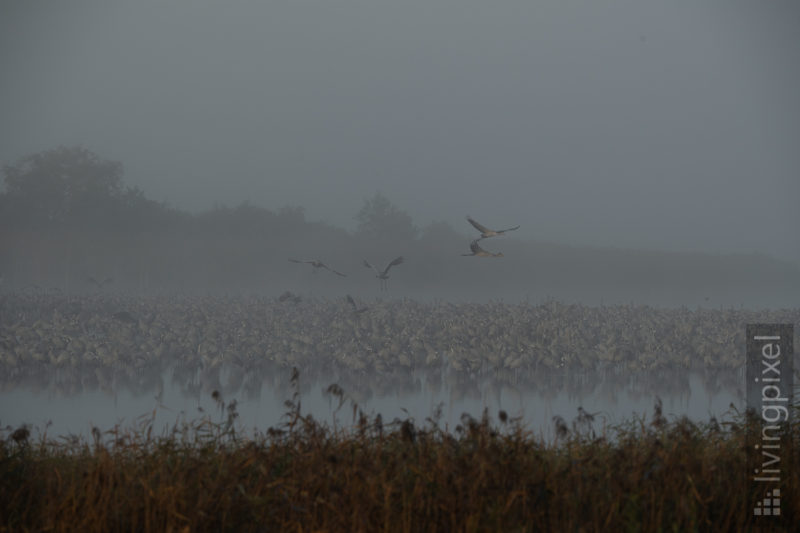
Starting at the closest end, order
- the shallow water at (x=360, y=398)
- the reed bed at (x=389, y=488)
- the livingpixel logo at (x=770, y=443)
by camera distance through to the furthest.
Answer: the reed bed at (x=389, y=488), the livingpixel logo at (x=770, y=443), the shallow water at (x=360, y=398)

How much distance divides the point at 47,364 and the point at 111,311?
23.8 feet

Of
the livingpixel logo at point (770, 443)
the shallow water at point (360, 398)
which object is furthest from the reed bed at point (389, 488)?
the shallow water at point (360, 398)

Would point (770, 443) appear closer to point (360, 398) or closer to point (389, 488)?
point (389, 488)

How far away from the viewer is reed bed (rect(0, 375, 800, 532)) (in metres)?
3.72

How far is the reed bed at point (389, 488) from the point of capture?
372 cm

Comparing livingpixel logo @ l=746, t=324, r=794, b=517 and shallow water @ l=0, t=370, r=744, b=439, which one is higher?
livingpixel logo @ l=746, t=324, r=794, b=517

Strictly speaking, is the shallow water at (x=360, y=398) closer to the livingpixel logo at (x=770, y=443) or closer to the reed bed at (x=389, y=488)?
the livingpixel logo at (x=770, y=443)

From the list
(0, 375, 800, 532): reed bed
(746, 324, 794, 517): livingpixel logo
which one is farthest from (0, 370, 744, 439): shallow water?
(0, 375, 800, 532): reed bed

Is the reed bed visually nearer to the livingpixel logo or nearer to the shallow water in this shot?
the livingpixel logo

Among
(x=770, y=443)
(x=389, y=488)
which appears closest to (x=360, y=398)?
(x=770, y=443)

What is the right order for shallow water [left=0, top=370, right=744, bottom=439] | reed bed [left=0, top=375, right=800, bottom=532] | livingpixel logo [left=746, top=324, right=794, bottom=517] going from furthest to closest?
shallow water [left=0, top=370, right=744, bottom=439]
livingpixel logo [left=746, top=324, right=794, bottom=517]
reed bed [left=0, top=375, right=800, bottom=532]

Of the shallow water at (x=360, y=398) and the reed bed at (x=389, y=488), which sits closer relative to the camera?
the reed bed at (x=389, y=488)

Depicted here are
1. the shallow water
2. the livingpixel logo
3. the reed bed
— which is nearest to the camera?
the reed bed

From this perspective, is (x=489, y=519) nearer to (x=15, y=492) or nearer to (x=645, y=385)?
(x=15, y=492)
